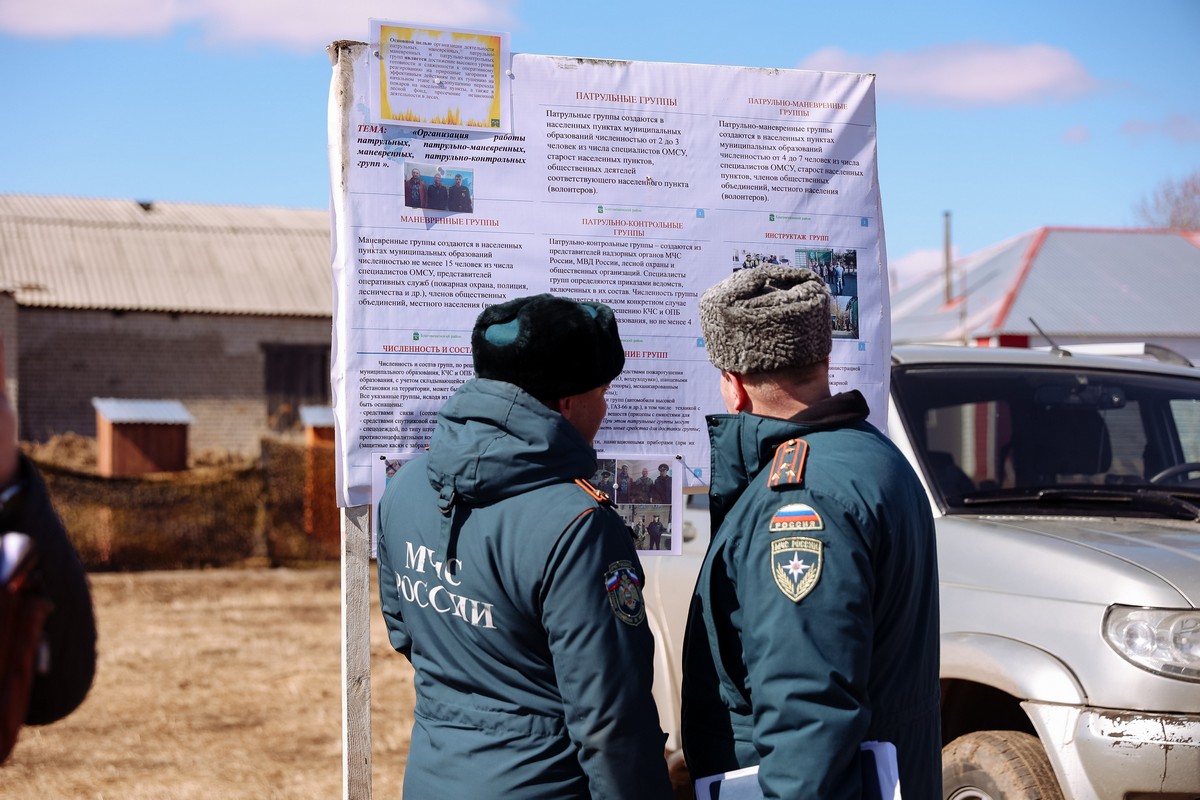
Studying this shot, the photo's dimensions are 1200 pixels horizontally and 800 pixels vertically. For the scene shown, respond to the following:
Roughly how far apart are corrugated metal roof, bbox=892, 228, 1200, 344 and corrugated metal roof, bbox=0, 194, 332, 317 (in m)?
15.5

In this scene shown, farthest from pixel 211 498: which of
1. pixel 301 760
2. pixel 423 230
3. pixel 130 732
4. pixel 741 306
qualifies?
pixel 741 306

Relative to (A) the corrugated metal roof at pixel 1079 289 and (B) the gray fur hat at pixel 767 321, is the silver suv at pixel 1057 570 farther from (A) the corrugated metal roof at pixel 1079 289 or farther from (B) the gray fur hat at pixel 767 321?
(A) the corrugated metal roof at pixel 1079 289

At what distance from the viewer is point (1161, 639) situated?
3.08m

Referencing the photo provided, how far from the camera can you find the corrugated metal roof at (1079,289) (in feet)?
98.5

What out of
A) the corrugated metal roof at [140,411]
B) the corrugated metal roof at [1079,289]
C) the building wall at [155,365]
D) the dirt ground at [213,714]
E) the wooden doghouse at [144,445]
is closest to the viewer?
the dirt ground at [213,714]

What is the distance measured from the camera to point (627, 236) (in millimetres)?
3096

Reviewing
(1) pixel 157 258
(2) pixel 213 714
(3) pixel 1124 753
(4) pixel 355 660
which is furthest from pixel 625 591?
(1) pixel 157 258

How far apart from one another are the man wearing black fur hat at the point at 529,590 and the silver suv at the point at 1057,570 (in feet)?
5.09

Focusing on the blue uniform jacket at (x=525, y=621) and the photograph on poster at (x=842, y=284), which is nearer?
the blue uniform jacket at (x=525, y=621)

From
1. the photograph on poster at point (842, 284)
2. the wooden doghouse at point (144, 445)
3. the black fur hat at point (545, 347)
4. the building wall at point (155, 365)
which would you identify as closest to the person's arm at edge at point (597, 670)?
the black fur hat at point (545, 347)

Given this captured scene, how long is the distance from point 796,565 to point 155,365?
24683mm

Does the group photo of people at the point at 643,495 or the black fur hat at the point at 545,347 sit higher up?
the black fur hat at the point at 545,347

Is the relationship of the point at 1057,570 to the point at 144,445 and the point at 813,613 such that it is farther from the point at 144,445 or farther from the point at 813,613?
the point at 144,445

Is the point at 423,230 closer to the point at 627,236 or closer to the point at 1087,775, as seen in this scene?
the point at 627,236
